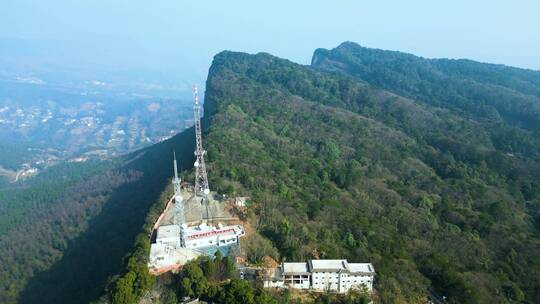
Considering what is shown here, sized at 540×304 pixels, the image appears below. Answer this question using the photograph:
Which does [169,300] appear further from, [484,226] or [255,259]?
[484,226]

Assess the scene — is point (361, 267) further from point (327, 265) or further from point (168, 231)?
point (168, 231)

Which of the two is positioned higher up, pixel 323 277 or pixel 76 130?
pixel 323 277

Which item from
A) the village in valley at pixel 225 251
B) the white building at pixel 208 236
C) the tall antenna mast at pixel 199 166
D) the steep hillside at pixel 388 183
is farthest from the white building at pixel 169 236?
the steep hillside at pixel 388 183

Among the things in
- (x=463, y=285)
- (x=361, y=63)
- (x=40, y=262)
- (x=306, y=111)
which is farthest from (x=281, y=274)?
(x=361, y=63)

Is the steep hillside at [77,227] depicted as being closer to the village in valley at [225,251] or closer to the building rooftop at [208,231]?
the village in valley at [225,251]

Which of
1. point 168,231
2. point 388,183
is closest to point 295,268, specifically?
point 168,231

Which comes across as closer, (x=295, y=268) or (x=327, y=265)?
(x=295, y=268)

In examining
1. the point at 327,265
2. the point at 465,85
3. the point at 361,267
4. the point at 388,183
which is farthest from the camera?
the point at 465,85
